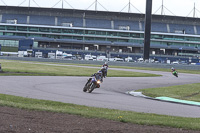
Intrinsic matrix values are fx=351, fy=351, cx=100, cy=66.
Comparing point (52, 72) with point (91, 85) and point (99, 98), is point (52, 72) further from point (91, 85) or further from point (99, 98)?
point (99, 98)

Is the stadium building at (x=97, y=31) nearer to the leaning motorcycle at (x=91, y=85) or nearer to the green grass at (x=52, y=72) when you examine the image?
the green grass at (x=52, y=72)

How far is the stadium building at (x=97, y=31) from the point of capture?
113 metres

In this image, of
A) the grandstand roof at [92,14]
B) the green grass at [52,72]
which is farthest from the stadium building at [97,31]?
the green grass at [52,72]

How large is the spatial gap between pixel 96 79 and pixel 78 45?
310 feet

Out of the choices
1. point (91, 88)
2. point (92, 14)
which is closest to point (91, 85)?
point (91, 88)

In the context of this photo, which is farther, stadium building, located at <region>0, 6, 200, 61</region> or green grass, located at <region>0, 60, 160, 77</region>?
stadium building, located at <region>0, 6, 200, 61</region>

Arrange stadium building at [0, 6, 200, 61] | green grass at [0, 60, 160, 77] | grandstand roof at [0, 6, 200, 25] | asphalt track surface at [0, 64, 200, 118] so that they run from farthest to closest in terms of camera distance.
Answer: grandstand roof at [0, 6, 200, 25] → stadium building at [0, 6, 200, 61] → green grass at [0, 60, 160, 77] → asphalt track surface at [0, 64, 200, 118]

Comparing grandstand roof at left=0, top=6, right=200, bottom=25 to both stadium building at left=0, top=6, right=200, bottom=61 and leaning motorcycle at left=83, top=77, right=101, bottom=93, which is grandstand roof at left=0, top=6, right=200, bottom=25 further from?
leaning motorcycle at left=83, top=77, right=101, bottom=93

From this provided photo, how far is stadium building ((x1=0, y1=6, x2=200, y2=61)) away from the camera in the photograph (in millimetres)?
113062

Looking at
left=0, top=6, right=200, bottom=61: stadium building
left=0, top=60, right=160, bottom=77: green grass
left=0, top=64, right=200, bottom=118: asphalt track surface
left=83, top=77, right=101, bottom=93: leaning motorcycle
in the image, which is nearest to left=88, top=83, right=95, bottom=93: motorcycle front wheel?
left=83, top=77, right=101, bottom=93: leaning motorcycle

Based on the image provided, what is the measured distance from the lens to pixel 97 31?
114 meters

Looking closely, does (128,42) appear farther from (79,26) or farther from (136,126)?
(136,126)

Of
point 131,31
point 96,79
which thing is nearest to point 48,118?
point 96,79

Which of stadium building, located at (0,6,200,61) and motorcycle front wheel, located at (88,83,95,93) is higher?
stadium building, located at (0,6,200,61)
